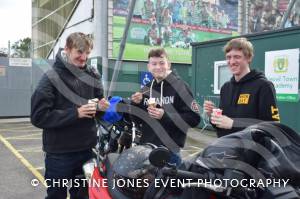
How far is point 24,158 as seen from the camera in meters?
7.66

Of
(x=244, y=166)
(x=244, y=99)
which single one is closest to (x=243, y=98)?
(x=244, y=99)

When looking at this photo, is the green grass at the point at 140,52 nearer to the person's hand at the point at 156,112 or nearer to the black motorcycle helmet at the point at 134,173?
the person's hand at the point at 156,112

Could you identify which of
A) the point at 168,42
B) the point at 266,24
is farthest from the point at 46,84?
the point at 266,24

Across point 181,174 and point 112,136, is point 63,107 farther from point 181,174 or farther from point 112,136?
point 181,174

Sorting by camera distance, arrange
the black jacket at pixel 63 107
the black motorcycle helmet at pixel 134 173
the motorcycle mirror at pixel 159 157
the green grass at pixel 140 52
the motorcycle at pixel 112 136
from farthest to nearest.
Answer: the green grass at pixel 140 52
the black jacket at pixel 63 107
the motorcycle at pixel 112 136
the black motorcycle helmet at pixel 134 173
the motorcycle mirror at pixel 159 157

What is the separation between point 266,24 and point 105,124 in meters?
24.5

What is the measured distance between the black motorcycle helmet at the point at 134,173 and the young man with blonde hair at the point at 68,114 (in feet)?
2.80

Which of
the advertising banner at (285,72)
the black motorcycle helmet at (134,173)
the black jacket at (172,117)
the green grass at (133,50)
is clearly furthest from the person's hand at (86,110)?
the green grass at (133,50)

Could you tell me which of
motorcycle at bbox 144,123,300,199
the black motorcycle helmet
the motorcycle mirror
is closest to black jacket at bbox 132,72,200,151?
the black motorcycle helmet

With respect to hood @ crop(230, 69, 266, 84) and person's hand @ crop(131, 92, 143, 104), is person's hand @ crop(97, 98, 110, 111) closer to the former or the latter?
person's hand @ crop(131, 92, 143, 104)

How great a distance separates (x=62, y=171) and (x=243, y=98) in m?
1.54

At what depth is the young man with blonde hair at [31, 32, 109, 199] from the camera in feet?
10.4

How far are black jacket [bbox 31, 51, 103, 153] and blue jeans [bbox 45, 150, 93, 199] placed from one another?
0.06 meters

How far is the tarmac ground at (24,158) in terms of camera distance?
543 cm
